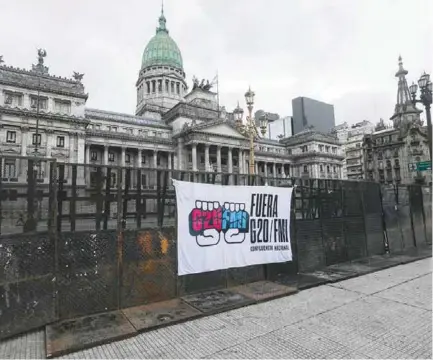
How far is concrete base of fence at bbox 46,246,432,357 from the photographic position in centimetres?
480

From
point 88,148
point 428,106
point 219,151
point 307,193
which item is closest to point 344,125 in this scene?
point 219,151

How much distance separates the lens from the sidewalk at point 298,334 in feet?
14.6

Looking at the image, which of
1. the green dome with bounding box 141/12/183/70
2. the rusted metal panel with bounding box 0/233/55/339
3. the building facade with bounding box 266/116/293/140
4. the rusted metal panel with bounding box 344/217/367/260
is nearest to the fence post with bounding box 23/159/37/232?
the rusted metal panel with bounding box 0/233/55/339

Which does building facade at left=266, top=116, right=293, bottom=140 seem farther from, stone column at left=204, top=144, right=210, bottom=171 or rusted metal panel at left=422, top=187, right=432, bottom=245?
rusted metal panel at left=422, top=187, right=432, bottom=245

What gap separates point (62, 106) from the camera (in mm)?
41125

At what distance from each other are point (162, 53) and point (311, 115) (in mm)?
47268

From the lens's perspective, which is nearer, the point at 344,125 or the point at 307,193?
the point at 307,193

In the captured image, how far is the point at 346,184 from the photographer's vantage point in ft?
36.0

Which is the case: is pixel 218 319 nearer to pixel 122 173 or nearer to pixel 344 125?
pixel 122 173

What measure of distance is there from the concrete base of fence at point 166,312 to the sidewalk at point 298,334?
0.52 ft

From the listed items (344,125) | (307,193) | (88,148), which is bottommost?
(307,193)

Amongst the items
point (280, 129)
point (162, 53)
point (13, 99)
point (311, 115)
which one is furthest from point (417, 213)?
point (280, 129)

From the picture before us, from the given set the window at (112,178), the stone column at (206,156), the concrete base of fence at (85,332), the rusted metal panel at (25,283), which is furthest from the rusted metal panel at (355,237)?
the stone column at (206,156)

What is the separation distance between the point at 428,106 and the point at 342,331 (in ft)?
42.3
